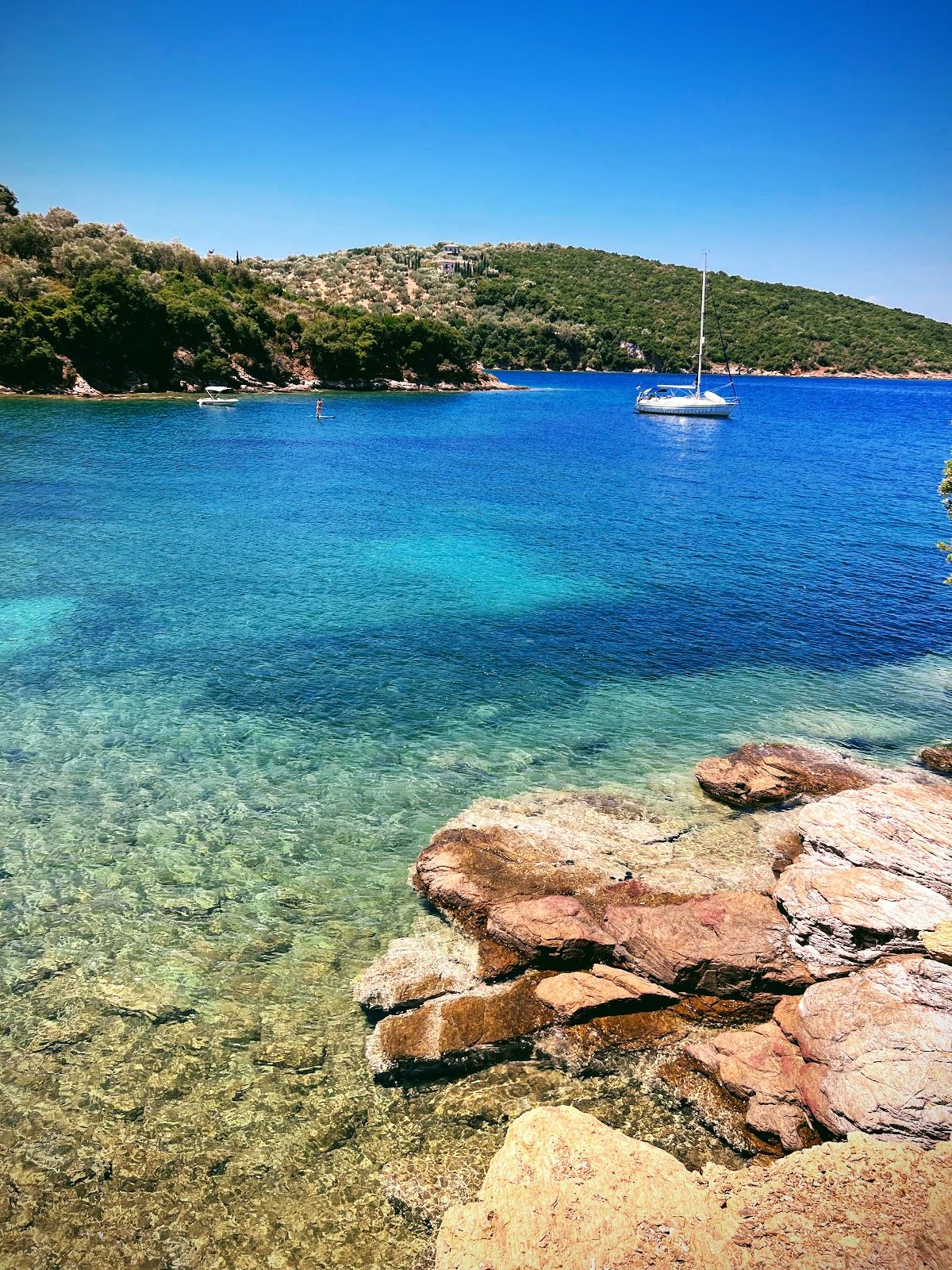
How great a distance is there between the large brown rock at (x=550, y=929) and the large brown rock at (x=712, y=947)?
1.12ft

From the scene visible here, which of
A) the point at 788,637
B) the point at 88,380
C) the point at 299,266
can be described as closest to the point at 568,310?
the point at 299,266

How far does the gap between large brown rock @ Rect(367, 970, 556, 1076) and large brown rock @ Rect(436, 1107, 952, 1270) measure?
169cm

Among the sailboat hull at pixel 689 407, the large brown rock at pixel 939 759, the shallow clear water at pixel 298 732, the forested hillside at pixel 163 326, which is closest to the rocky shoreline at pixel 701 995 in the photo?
the shallow clear water at pixel 298 732

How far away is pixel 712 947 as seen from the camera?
973 cm

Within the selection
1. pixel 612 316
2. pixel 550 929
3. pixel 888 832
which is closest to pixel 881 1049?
pixel 550 929

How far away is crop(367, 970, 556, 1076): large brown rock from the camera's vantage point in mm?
8719

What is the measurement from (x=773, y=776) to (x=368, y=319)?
99.8 m

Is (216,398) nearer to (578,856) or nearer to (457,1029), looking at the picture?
(578,856)

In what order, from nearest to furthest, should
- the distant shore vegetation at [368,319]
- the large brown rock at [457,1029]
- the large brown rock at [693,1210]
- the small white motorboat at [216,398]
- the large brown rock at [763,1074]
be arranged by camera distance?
the large brown rock at [693,1210]
the large brown rock at [763,1074]
the large brown rock at [457,1029]
the distant shore vegetation at [368,319]
the small white motorboat at [216,398]

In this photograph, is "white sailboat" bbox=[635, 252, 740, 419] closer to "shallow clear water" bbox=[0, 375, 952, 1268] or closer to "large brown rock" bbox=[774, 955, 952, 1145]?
"shallow clear water" bbox=[0, 375, 952, 1268]

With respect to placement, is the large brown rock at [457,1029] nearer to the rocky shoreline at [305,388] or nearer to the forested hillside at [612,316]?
the rocky shoreline at [305,388]

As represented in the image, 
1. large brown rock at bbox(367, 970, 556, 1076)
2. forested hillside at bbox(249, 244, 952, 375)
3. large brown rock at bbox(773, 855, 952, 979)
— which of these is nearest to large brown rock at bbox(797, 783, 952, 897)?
large brown rock at bbox(773, 855, 952, 979)

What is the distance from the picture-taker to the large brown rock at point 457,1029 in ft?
28.6

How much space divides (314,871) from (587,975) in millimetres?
4834
